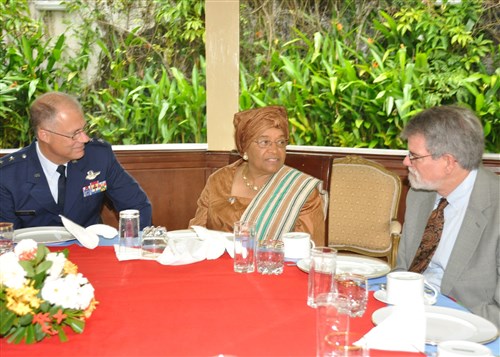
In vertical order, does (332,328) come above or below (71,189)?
above

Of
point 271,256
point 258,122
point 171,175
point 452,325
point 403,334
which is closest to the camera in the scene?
point 403,334

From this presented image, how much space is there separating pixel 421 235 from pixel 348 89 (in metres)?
2.15

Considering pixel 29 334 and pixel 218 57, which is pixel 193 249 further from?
pixel 218 57

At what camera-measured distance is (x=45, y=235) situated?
8.12 feet

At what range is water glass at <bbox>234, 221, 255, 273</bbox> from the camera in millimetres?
2004

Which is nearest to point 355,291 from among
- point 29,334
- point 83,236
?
point 29,334

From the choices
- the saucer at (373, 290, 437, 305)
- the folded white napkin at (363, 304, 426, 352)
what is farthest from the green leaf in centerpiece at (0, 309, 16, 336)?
the saucer at (373, 290, 437, 305)

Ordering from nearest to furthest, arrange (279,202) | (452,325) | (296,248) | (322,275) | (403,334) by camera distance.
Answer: (403,334)
(452,325)
(322,275)
(296,248)
(279,202)

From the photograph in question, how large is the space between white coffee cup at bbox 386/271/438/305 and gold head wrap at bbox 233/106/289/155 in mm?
1288

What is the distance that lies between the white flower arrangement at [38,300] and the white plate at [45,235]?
0.89 metres

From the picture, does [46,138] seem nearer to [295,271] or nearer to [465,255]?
[295,271]

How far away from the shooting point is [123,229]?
219 centimetres

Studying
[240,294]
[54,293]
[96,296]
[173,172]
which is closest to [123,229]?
[96,296]

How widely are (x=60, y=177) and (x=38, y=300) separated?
167cm
